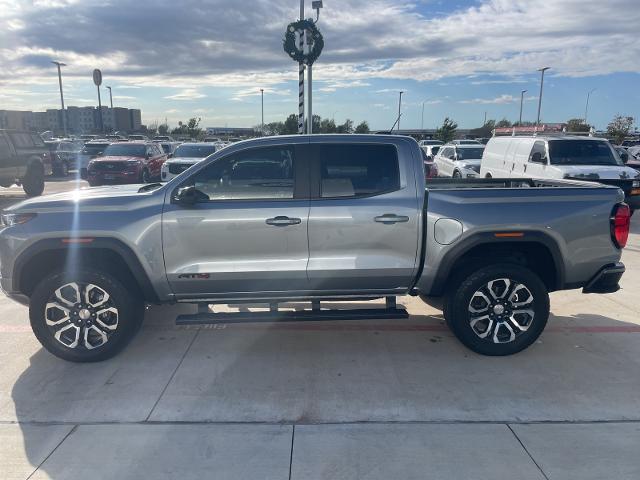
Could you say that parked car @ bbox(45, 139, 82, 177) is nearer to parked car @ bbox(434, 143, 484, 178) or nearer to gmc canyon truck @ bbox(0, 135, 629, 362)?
parked car @ bbox(434, 143, 484, 178)

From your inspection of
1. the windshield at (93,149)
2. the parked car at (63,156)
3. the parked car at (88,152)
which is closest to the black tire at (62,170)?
the parked car at (63,156)

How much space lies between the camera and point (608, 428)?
11.7ft

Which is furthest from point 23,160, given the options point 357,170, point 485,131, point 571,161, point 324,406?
point 485,131

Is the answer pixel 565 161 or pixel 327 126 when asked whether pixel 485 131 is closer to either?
pixel 327 126

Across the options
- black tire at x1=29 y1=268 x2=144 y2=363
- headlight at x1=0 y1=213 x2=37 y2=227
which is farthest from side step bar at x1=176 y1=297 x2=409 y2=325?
headlight at x1=0 y1=213 x2=37 y2=227

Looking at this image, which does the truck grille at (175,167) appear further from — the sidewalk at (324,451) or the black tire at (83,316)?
the sidewalk at (324,451)

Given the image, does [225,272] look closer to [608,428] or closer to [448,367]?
[448,367]

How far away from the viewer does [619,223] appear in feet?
14.9

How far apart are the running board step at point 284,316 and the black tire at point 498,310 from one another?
519 millimetres

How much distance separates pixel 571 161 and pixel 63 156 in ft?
75.5

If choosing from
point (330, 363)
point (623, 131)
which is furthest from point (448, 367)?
point (623, 131)

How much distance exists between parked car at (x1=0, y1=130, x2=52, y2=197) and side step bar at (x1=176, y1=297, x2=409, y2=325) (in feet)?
42.4

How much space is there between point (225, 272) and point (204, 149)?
13.2 metres

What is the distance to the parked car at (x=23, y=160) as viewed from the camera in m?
14.9
